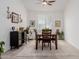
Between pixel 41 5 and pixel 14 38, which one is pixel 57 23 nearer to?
pixel 41 5

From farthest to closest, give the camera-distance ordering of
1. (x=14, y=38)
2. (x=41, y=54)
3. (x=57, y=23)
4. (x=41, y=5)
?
1. (x=57, y=23)
2. (x=41, y=5)
3. (x=14, y=38)
4. (x=41, y=54)

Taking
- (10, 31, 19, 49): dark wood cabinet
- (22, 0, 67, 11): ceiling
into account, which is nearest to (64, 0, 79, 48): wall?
(22, 0, 67, 11): ceiling

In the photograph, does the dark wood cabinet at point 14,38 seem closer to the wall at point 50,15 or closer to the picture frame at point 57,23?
the wall at point 50,15

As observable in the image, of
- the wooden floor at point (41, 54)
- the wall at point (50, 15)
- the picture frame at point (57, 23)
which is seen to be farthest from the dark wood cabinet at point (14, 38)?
the picture frame at point (57, 23)

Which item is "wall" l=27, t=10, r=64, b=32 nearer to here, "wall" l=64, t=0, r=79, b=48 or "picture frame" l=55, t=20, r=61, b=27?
"picture frame" l=55, t=20, r=61, b=27

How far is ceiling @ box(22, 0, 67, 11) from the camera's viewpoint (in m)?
9.38

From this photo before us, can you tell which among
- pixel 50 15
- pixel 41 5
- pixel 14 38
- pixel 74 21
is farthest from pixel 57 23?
pixel 14 38

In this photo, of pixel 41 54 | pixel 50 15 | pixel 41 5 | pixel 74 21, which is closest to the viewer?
pixel 41 54

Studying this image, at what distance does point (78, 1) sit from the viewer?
6.40 m

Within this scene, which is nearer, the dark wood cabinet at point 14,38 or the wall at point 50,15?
the dark wood cabinet at point 14,38

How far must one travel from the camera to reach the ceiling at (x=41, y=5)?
30.8 feet

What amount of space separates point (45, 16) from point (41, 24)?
0.79m

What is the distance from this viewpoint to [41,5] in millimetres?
10062

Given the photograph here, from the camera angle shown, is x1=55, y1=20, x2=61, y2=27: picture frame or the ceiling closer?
the ceiling
